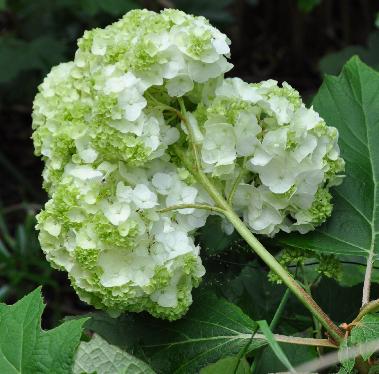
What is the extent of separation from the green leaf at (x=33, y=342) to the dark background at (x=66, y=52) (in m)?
1.14

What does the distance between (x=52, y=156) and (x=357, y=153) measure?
536 mm

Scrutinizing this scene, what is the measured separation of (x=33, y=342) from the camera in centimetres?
113


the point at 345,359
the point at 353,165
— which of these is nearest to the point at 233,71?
the point at 353,165

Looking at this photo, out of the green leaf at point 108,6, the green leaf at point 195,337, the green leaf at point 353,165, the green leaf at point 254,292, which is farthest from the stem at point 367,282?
the green leaf at point 108,6

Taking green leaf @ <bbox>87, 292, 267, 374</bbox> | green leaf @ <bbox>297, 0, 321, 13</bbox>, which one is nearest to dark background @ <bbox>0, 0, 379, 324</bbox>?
green leaf @ <bbox>297, 0, 321, 13</bbox>

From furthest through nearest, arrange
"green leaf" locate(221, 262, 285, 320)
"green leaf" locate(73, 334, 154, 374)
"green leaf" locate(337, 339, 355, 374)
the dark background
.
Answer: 1. the dark background
2. "green leaf" locate(221, 262, 285, 320)
3. "green leaf" locate(73, 334, 154, 374)
4. "green leaf" locate(337, 339, 355, 374)

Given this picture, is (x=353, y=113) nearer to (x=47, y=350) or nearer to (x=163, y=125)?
(x=163, y=125)

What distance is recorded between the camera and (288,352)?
135cm

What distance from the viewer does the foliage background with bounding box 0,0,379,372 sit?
158 centimetres

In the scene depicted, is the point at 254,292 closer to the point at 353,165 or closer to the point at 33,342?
the point at 353,165

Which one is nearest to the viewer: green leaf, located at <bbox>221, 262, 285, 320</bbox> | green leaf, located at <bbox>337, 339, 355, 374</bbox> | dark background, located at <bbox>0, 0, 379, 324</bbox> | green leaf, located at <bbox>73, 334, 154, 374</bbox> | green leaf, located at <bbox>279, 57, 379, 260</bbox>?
green leaf, located at <bbox>337, 339, 355, 374</bbox>

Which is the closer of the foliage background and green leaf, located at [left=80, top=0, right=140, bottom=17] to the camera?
the foliage background

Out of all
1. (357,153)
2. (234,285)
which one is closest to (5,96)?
(234,285)

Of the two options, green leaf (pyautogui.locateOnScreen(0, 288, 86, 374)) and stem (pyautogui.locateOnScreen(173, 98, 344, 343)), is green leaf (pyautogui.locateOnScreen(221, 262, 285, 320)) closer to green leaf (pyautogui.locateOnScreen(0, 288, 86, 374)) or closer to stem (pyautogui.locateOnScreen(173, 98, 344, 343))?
A: stem (pyautogui.locateOnScreen(173, 98, 344, 343))
